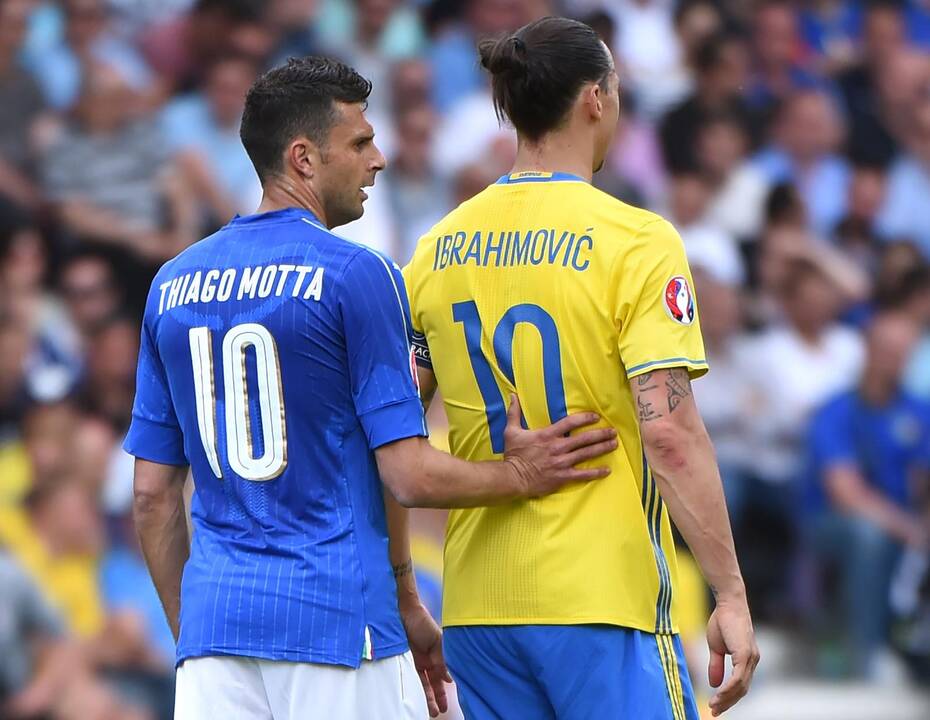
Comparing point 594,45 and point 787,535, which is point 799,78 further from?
point 594,45

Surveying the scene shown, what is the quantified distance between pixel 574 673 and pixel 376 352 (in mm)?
804

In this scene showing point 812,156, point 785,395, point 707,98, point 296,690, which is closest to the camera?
point 296,690

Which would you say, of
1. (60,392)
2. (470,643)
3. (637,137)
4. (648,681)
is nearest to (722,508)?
(648,681)

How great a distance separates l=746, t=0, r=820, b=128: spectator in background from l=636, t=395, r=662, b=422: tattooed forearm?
731 cm

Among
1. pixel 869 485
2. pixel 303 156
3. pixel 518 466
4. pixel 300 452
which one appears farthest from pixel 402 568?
pixel 869 485

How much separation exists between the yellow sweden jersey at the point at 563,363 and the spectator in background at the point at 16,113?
5008 millimetres

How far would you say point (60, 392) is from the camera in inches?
300

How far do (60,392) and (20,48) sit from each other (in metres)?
1.94

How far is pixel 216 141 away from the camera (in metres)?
8.46

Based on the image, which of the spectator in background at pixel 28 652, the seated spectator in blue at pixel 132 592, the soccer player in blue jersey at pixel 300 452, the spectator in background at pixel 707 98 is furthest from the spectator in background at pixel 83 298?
the soccer player in blue jersey at pixel 300 452

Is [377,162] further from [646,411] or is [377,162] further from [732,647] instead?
[732,647]

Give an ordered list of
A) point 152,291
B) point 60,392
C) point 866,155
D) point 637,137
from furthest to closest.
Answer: point 866,155, point 637,137, point 60,392, point 152,291

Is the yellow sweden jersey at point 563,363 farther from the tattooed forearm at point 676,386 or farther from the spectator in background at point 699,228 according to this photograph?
the spectator in background at point 699,228

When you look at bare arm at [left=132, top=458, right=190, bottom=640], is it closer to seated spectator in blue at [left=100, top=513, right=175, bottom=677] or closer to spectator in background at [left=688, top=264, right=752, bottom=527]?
seated spectator in blue at [left=100, top=513, right=175, bottom=677]
